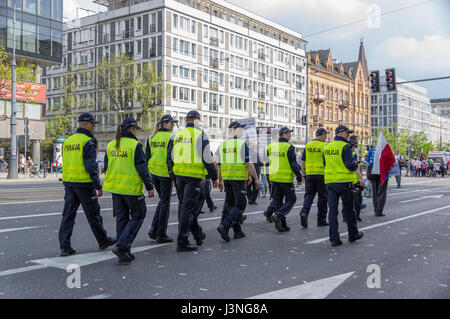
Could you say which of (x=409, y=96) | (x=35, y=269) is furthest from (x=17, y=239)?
(x=409, y=96)

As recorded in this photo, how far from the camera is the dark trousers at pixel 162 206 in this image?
750 centimetres

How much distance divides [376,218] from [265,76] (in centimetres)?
5864

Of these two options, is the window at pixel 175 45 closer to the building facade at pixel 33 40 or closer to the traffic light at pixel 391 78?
the building facade at pixel 33 40

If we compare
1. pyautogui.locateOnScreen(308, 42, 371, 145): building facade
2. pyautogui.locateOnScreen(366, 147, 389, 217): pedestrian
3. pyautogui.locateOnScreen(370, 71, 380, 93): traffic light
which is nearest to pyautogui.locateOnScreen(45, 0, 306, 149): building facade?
pyautogui.locateOnScreen(308, 42, 371, 145): building facade

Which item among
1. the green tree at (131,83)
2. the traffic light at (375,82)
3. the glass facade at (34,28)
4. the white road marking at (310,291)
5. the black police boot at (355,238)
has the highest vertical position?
the glass facade at (34,28)

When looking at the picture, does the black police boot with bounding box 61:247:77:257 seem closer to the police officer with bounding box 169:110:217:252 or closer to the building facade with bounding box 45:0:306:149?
the police officer with bounding box 169:110:217:252

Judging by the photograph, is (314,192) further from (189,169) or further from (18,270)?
(18,270)

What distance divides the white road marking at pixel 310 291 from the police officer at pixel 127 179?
7.31ft

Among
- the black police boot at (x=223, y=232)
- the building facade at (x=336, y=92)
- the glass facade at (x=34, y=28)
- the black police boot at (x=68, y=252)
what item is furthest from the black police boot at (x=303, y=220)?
the building facade at (x=336, y=92)

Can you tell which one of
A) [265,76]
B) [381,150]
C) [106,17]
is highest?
[106,17]

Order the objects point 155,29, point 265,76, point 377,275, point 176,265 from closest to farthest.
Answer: point 377,275 < point 176,265 < point 155,29 < point 265,76
